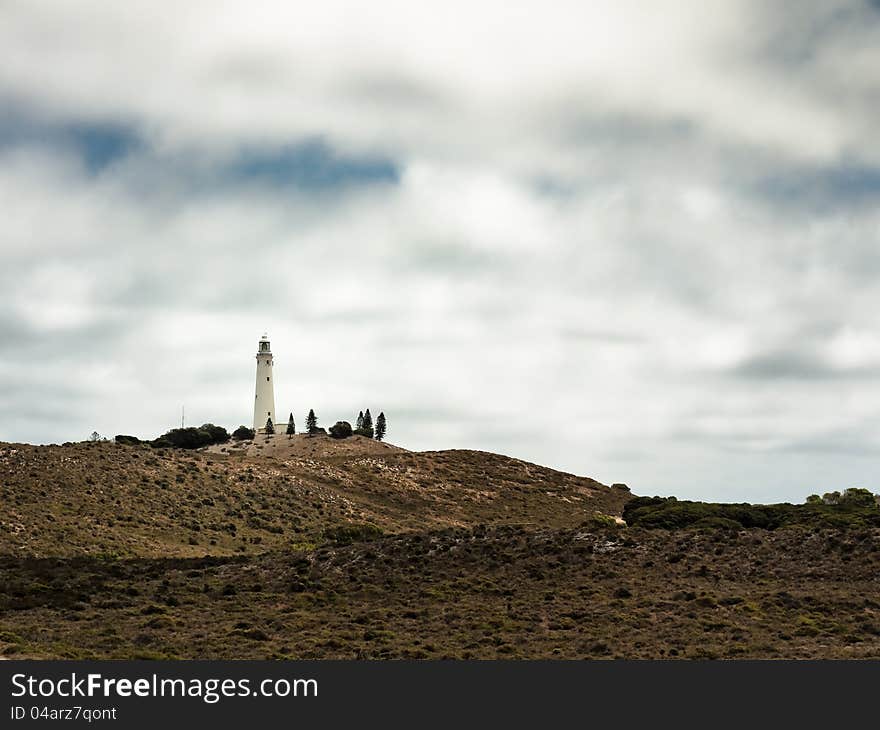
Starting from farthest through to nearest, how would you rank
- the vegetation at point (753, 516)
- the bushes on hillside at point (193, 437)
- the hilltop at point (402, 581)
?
1. the bushes on hillside at point (193, 437)
2. the vegetation at point (753, 516)
3. the hilltop at point (402, 581)

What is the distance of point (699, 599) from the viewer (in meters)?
45.2

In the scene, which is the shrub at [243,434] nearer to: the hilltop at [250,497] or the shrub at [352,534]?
the hilltop at [250,497]

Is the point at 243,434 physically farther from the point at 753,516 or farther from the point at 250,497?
the point at 753,516

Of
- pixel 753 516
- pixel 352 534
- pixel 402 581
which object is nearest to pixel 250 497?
pixel 352 534

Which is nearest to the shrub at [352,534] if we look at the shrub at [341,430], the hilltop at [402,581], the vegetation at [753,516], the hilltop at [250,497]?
the hilltop at [402,581]

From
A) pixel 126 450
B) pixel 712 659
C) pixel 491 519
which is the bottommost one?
pixel 712 659

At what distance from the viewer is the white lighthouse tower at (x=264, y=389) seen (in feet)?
476

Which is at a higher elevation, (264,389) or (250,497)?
(264,389)

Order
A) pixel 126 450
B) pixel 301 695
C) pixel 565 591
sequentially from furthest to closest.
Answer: pixel 126 450, pixel 565 591, pixel 301 695

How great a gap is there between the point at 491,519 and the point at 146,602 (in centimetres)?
5632

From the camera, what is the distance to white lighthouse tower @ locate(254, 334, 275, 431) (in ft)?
476

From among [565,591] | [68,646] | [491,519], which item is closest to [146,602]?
[68,646]

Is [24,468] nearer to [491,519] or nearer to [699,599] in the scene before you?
[491,519]

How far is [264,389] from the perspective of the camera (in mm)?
147750
